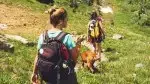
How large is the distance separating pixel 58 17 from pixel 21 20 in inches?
1077

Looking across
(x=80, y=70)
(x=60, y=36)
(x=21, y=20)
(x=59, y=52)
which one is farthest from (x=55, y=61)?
(x=21, y=20)

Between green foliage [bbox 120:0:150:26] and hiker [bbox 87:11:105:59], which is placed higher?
hiker [bbox 87:11:105:59]

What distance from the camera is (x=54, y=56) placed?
906 cm

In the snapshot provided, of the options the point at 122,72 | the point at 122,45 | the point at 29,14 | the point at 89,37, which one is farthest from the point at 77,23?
the point at 122,72

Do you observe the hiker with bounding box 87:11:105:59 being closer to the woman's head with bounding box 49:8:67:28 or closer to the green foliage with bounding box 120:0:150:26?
the woman's head with bounding box 49:8:67:28

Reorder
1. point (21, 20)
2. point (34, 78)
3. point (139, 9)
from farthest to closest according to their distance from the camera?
point (139, 9)
point (21, 20)
point (34, 78)

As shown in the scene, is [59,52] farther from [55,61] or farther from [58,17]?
[58,17]

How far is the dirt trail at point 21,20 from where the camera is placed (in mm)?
32475

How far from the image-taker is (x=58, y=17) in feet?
29.8

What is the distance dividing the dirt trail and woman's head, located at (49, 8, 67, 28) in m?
21.8

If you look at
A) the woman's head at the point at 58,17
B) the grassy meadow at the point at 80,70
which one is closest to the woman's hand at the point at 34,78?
the woman's head at the point at 58,17

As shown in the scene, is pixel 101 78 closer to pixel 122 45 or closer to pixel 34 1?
pixel 122 45

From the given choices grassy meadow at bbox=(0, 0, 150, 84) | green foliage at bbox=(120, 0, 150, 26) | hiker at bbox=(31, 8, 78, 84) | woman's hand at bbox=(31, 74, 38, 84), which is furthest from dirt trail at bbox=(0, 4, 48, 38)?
green foliage at bbox=(120, 0, 150, 26)

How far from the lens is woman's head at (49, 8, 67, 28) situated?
906cm
